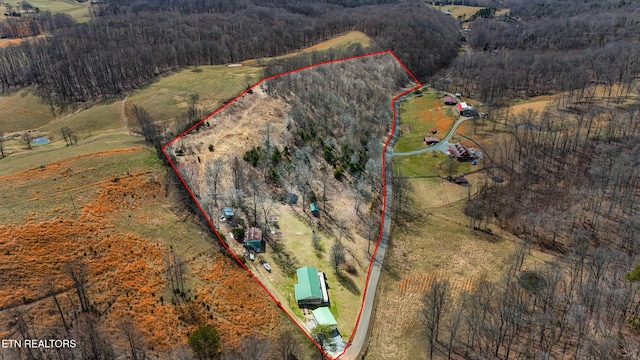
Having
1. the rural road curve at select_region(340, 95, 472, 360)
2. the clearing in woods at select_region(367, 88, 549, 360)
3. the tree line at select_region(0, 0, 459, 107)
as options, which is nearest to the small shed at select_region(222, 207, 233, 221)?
the rural road curve at select_region(340, 95, 472, 360)

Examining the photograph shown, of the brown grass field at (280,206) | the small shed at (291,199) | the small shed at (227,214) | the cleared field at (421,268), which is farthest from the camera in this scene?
the small shed at (291,199)

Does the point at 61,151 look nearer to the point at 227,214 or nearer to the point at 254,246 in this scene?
the point at 227,214

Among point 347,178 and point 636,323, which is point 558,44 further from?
point 636,323

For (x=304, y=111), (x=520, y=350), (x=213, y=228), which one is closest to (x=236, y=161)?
(x=213, y=228)

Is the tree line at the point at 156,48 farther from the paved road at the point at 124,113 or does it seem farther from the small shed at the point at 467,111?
the small shed at the point at 467,111

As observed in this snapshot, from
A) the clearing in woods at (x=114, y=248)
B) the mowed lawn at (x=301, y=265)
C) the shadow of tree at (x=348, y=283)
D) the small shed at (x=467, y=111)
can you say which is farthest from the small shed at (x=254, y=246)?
the small shed at (x=467, y=111)

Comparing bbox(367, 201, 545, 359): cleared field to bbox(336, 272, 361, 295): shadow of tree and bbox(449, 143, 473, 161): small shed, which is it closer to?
bbox(336, 272, 361, 295): shadow of tree

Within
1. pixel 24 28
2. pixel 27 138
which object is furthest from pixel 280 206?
pixel 24 28
